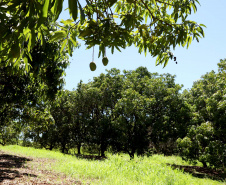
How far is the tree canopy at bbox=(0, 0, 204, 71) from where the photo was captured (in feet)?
3.25

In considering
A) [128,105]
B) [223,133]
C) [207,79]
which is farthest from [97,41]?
[207,79]

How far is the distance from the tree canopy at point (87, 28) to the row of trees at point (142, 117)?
5.01 metres

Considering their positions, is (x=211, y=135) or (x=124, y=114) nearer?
(x=211, y=135)

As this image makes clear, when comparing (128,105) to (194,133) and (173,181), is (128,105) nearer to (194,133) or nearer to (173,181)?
(194,133)

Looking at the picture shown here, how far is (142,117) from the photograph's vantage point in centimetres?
1508

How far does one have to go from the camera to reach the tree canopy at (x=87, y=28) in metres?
0.99

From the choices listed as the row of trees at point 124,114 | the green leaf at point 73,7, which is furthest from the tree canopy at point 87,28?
the row of trees at point 124,114

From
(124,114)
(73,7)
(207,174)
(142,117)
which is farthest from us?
(124,114)

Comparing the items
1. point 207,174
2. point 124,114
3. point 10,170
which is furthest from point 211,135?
point 10,170

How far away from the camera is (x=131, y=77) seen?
1866cm

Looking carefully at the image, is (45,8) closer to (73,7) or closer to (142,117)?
(73,7)

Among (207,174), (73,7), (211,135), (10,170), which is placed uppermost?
(73,7)

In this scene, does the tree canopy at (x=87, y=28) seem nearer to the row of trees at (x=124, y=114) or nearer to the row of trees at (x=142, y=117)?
the row of trees at (x=142, y=117)

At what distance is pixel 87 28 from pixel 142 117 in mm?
13970
